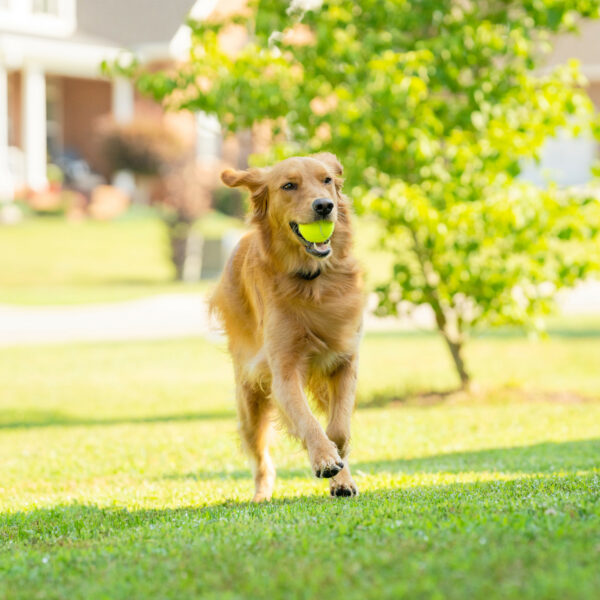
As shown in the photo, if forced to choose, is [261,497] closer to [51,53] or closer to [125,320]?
[125,320]

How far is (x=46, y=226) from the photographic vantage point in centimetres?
2611

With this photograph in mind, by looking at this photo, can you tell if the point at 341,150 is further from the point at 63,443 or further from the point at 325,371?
the point at 325,371

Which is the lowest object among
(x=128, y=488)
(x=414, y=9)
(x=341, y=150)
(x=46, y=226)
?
(x=46, y=226)

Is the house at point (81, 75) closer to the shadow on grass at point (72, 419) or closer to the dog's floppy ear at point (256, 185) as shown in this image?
the shadow on grass at point (72, 419)

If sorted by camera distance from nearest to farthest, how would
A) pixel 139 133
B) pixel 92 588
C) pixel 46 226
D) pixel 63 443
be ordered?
pixel 92 588, pixel 63 443, pixel 46 226, pixel 139 133

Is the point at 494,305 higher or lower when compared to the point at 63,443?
higher

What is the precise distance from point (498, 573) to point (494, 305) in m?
7.52

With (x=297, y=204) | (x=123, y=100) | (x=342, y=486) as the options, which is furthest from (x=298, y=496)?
(x=123, y=100)

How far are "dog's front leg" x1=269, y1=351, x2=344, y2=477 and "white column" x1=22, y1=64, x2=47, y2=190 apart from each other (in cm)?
2477

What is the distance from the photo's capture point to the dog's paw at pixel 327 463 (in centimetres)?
483

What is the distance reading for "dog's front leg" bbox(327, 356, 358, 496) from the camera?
524 centimetres

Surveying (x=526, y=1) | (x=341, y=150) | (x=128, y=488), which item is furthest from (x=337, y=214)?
(x=526, y=1)

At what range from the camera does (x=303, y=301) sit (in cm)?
543

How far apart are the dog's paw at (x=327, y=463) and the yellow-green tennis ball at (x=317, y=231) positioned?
1.14 metres
